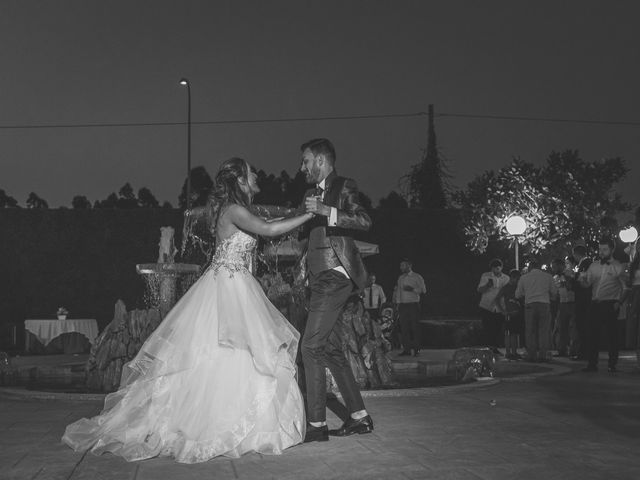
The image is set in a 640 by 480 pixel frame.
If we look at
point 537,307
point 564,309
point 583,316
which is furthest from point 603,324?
point 564,309

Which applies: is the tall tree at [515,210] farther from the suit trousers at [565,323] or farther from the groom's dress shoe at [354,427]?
the groom's dress shoe at [354,427]

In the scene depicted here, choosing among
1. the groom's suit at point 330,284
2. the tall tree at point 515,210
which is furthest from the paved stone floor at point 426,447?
the tall tree at point 515,210

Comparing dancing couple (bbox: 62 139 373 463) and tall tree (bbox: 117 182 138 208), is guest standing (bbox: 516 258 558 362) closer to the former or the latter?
dancing couple (bbox: 62 139 373 463)

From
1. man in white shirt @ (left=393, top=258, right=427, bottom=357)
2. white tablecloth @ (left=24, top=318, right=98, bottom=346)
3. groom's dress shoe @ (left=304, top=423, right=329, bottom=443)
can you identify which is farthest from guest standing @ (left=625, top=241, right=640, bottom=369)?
white tablecloth @ (left=24, top=318, right=98, bottom=346)

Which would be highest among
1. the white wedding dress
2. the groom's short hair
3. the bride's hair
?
the groom's short hair

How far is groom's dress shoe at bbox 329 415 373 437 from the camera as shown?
17.9ft

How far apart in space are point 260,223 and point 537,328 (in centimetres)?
899

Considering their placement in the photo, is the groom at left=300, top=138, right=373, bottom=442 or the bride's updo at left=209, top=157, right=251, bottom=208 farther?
the bride's updo at left=209, top=157, right=251, bottom=208

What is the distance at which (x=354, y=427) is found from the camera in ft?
17.9

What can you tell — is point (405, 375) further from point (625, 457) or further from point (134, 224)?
point (134, 224)

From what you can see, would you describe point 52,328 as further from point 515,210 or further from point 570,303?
point 515,210

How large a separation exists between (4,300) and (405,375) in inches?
554

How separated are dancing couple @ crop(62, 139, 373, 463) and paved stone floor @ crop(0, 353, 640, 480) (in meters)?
Result: 0.16

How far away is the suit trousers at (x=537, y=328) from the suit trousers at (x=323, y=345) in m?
8.22
